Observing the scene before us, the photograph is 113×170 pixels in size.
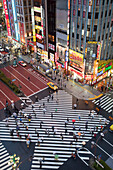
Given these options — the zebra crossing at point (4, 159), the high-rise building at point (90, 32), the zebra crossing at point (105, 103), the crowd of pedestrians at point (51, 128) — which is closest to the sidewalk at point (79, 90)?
the zebra crossing at point (105, 103)

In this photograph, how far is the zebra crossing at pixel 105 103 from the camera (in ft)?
149

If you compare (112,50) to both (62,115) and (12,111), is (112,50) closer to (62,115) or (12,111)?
(62,115)

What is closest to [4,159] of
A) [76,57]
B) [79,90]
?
[79,90]

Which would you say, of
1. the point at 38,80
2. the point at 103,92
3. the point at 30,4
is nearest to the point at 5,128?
the point at 38,80

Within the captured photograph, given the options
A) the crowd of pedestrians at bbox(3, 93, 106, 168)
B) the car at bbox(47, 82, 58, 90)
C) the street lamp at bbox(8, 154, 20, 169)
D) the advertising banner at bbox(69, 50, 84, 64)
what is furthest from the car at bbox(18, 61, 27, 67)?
the street lamp at bbox(8, 154, 20, 169)

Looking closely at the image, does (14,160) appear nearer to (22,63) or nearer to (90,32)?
(90,32)

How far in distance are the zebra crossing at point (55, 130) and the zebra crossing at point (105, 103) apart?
354 centimetres

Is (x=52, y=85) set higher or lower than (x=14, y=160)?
higher

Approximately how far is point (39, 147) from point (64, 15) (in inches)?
1562

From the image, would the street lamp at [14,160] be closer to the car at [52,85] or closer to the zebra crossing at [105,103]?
the car at [52,85]

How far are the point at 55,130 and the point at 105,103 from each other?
690 inches

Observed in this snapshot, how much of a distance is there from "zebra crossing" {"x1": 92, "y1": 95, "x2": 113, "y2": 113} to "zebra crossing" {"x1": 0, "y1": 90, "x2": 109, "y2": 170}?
3.54 metres

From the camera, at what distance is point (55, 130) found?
37.9 metres

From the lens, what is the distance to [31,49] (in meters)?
78.9
